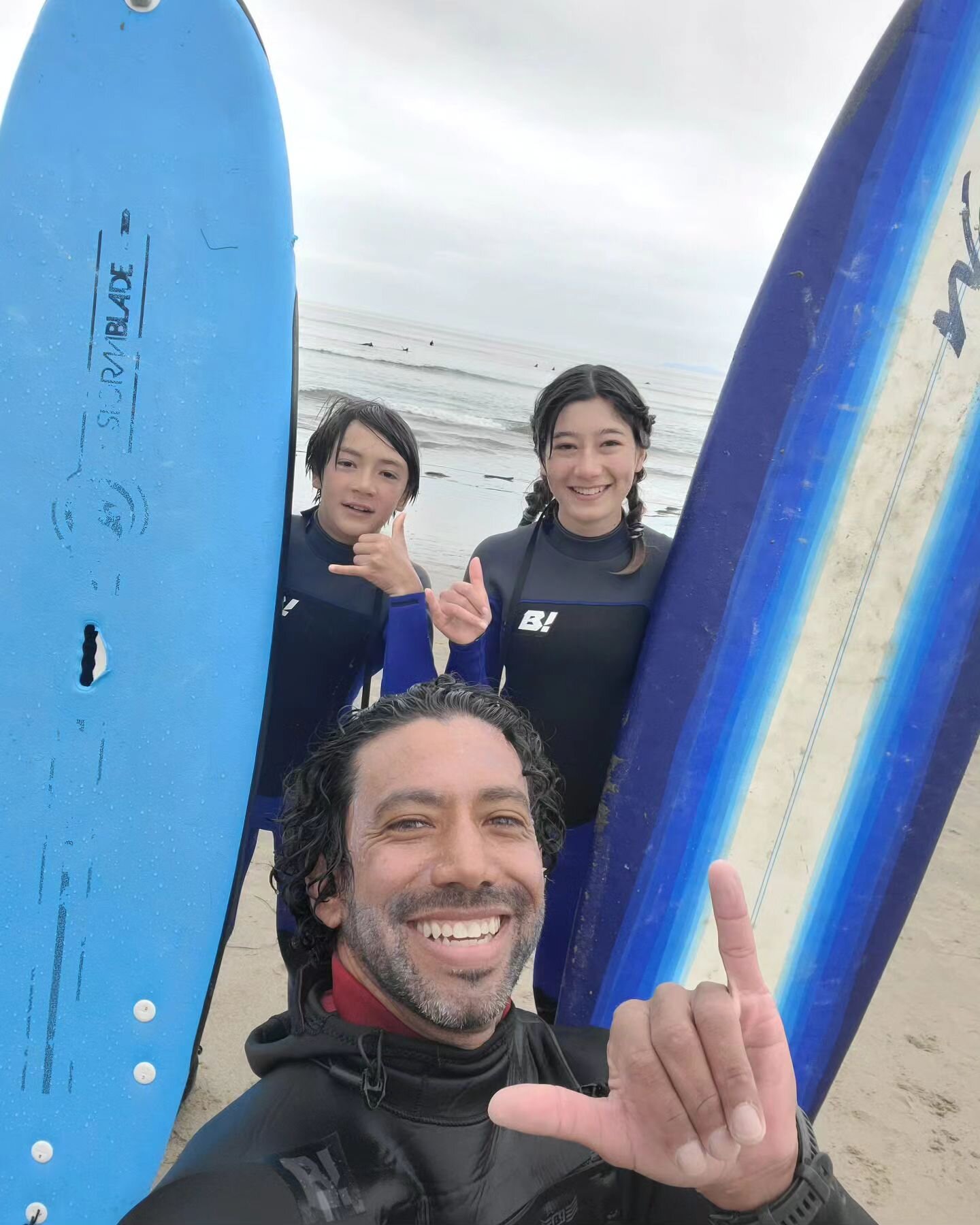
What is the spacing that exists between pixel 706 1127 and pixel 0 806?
6.09 ft

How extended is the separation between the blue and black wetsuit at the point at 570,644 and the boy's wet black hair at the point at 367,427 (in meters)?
0.31

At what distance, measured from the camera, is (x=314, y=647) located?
7.86 ft

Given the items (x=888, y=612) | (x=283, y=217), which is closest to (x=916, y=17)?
(x=888, y=612)

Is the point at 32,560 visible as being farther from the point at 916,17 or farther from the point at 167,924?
the point at 916,17

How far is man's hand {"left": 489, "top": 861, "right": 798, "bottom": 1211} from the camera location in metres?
0.96

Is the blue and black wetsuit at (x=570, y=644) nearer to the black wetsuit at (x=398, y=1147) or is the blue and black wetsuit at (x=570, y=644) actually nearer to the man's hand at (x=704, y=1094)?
the black wetsuit at (x=398, y=1147)

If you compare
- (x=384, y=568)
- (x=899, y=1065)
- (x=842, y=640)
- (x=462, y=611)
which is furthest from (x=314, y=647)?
(x=899, y=1065)

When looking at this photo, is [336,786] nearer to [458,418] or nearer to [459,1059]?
[459,1059]

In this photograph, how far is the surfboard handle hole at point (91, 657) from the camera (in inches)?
89.2

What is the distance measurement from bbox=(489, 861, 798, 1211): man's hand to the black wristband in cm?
1

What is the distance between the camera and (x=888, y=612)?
249 centimetres

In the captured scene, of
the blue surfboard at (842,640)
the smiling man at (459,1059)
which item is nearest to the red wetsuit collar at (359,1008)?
the smiling man at (459,1059)

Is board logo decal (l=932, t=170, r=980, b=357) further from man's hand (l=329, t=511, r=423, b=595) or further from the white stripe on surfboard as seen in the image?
man's hand (l=329, t=511, r=423, b=595)

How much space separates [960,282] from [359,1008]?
231 centimetres
